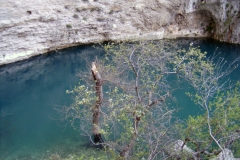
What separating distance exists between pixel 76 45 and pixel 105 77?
1077 cm

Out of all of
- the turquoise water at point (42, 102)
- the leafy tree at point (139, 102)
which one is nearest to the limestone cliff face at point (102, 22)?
the turquoise water at point (42, 102)

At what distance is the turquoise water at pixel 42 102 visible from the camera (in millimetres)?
9680

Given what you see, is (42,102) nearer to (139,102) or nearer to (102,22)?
(139,102)

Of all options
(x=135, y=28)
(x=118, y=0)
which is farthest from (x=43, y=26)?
(x=135, y=28)

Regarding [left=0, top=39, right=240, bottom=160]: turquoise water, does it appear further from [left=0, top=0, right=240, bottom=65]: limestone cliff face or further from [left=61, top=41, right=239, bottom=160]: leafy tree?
[left=61, top=41, right=239, bottom=160]: leafy tree

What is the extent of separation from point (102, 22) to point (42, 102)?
26.3ft

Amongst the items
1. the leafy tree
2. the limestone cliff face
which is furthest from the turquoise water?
the leafy tree

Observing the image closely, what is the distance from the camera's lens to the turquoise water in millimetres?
9680

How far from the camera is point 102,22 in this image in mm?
18859

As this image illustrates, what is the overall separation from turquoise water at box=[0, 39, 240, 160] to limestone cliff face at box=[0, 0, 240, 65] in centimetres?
83

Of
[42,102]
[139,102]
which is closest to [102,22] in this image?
[42,102]

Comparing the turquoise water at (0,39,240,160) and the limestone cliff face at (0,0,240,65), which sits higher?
the limestone cliff face at (0,0,240,65)

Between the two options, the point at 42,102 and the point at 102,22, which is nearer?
the point at 42,102

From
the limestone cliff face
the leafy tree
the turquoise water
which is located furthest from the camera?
the limestone cliff face
